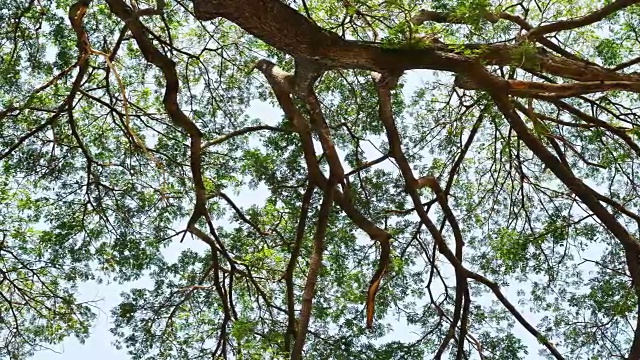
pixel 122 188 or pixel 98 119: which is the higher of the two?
pixel 98 119

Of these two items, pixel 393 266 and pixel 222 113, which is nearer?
pixel 393 266

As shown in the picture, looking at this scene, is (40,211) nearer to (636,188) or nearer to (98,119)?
(98,119)

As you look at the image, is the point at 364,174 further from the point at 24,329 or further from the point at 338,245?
the point at 24,329

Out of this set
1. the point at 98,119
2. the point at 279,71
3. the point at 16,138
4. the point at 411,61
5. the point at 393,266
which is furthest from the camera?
the point at 98,119

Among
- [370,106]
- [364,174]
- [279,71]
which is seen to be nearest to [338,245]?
[364,174]

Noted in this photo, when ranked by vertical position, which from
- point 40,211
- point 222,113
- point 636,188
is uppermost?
point 222,113

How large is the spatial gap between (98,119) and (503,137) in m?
3.73

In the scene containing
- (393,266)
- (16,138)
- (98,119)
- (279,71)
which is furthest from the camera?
(98,119)

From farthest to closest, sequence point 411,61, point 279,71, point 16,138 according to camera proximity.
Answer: point 16,138, point 279,71, point 411,61

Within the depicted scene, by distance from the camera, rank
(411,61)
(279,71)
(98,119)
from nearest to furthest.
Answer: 1. (411,61)
2. (279,71)
3. (98,119)

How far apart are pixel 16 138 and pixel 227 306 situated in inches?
94.3

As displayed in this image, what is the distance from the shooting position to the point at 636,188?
270 inches

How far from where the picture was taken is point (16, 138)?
21.6ft

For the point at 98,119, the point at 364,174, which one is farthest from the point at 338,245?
the point at 98,119
